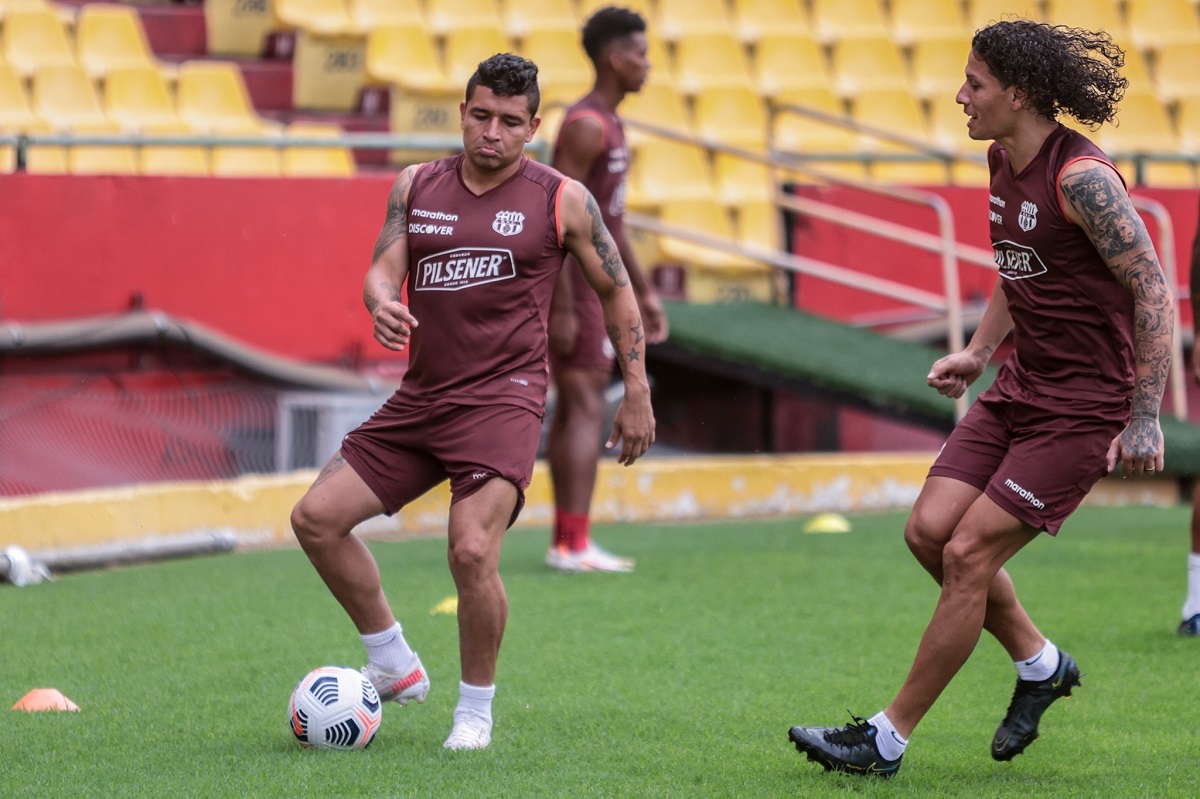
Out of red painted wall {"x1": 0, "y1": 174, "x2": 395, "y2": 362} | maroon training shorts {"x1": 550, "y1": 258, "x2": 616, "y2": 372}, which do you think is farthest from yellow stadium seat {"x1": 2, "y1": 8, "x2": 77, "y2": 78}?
maroon training shorts {"x1": 550, "y1": 258, "x2": 616, "y2": 372}

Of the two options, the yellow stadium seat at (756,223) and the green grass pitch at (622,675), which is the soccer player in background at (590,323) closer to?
the green grass pitch at (622,675)

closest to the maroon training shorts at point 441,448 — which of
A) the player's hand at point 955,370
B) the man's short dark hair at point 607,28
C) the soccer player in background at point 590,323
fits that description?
the player's hand at point 955,370

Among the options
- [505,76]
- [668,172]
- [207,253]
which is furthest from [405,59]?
[505,76]

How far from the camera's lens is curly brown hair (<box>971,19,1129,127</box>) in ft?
14.4

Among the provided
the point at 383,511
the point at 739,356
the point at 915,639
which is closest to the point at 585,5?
the point at 739,356

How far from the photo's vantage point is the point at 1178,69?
52.6ft

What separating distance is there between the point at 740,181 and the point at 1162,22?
5.52 metres

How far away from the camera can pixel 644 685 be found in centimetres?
578

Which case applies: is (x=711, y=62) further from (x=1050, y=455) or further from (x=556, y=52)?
(x=1050, y=455)

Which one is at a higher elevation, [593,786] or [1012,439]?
[1012,439]

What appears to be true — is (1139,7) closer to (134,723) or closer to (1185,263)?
(1185,263)

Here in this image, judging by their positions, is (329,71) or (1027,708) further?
(329,71)

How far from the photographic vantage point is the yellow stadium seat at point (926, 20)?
15641mm

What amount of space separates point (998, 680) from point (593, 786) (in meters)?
2.10
